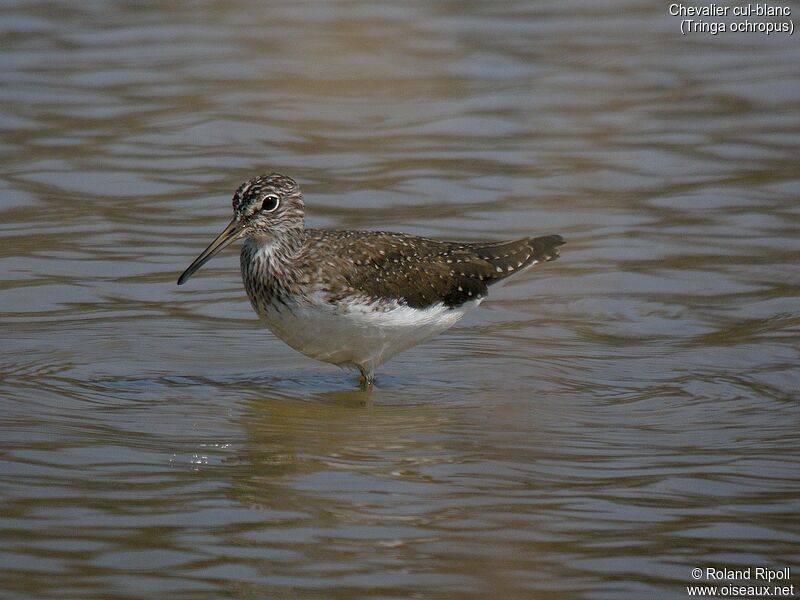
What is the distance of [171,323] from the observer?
37.7 feet

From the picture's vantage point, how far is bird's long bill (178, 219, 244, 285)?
1026 cm

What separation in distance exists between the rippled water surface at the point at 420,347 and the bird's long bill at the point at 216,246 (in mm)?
748

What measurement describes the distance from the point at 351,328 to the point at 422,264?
102cm

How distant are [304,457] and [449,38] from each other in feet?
34.8

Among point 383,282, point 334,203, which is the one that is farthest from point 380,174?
point 383,282

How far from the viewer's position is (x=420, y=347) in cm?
1150

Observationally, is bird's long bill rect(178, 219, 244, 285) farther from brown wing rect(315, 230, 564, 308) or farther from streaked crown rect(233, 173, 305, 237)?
brown wing rect(315, 230, 564, 308)

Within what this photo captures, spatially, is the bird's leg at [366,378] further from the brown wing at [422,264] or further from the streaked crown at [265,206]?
the streaked crown at [265,206]

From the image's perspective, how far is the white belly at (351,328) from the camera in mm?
9961

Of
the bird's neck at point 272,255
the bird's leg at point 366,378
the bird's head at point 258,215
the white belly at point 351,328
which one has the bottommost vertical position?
the bird's leg at point 366,378

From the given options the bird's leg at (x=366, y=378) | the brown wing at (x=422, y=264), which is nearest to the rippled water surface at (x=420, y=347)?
the bird's leg at (x=366, y=378)

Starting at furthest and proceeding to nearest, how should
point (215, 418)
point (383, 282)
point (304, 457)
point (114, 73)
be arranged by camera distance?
point (114, 73), point (383, 282), point (215, 418), point (304, 457)

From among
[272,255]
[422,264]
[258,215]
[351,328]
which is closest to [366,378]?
[351,328]

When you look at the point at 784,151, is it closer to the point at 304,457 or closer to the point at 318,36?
the point at 318,36
